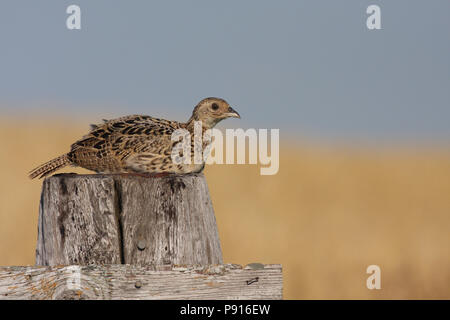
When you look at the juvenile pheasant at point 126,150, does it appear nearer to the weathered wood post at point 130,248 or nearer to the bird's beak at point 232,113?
the bird's beak at point 232,113

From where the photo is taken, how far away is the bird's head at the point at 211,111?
7.09 meters

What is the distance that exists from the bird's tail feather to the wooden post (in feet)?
4.57

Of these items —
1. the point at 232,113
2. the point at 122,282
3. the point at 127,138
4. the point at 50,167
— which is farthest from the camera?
the point at 232,113

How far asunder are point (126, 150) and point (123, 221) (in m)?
1.65

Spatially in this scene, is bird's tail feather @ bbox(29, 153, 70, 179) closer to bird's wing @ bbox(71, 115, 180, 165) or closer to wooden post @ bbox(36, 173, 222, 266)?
bird's wing @ bbox(71, 115, 180, 165)

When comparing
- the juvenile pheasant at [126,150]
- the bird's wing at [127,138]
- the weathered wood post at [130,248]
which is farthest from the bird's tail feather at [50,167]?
the weathered wood post at [130,248]

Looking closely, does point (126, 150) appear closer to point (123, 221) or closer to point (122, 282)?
point (123, 221)

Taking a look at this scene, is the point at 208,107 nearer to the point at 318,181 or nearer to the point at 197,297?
the point at 197,297

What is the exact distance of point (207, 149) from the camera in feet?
21.0

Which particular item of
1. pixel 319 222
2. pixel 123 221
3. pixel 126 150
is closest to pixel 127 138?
pixel 126 150

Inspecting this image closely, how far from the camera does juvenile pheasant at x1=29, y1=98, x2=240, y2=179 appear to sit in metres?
5.94

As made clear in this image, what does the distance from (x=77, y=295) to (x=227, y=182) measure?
454 inches

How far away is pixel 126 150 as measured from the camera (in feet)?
19.7

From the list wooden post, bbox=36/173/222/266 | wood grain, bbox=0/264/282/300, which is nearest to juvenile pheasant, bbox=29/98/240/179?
wooden post, bbox=36/173/222/266
